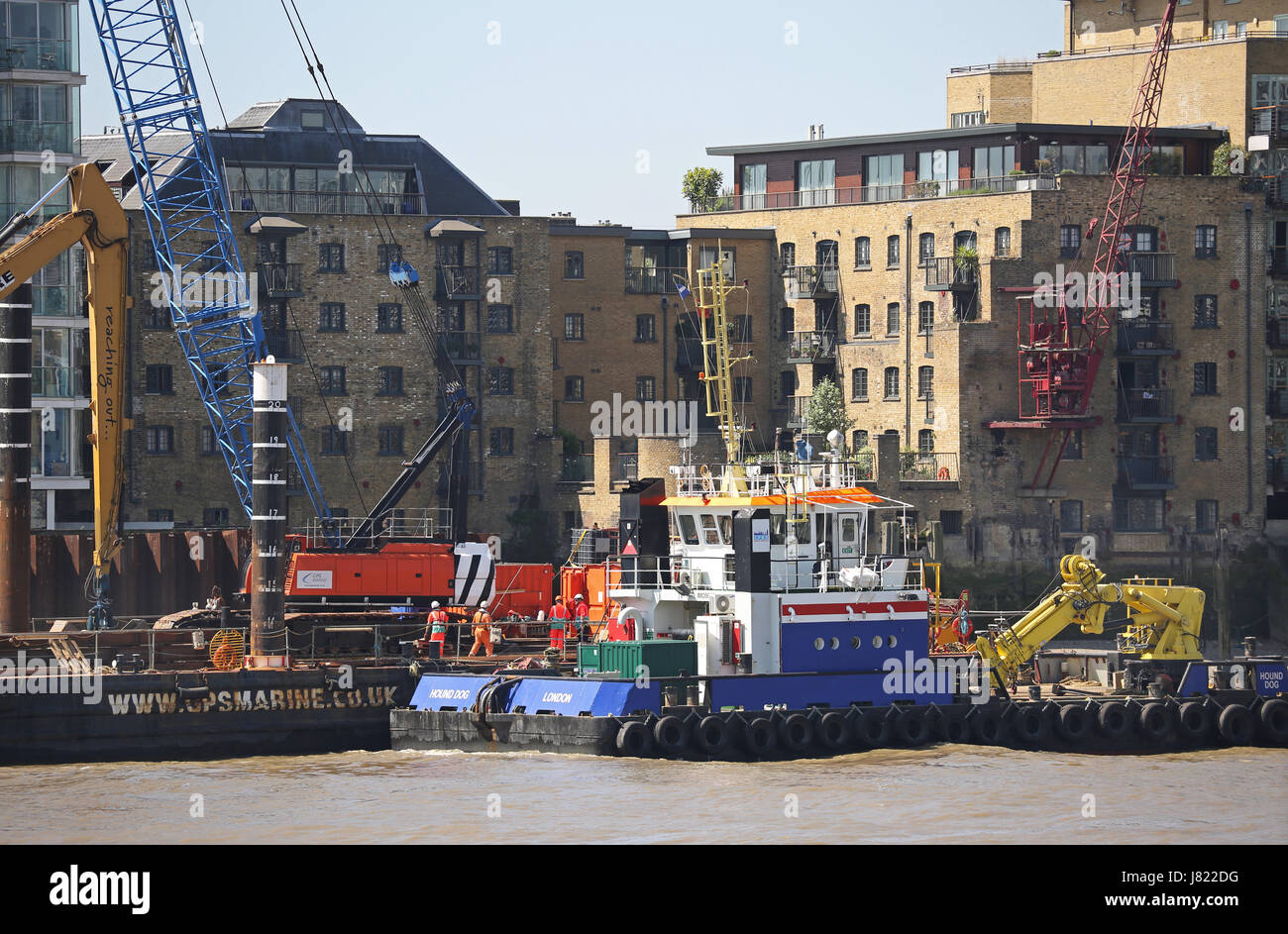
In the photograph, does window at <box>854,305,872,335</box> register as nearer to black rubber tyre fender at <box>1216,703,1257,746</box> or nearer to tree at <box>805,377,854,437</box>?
tree at <box>805,377,854,437</box>

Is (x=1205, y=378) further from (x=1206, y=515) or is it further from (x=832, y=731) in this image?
(x=832, y=731)

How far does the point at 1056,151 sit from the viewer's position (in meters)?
77.1

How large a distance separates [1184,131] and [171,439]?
3835cm

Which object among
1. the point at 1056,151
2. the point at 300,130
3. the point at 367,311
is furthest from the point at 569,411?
the point at 1056,151

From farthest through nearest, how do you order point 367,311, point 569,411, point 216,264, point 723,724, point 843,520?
point 569,411 → point 367,311 → point 216,264 → point 843,520 → point 723,724

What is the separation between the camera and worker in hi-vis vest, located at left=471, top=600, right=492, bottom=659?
159 feet

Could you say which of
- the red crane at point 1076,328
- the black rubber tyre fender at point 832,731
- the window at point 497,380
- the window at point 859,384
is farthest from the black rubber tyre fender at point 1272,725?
the window at point 497,380

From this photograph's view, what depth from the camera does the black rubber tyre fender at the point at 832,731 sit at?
42062 millimetres

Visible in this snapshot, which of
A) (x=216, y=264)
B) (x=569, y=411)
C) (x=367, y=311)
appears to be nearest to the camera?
(x=216, y=264)

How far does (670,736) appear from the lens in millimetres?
40688

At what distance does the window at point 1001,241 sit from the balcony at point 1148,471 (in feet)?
27.8

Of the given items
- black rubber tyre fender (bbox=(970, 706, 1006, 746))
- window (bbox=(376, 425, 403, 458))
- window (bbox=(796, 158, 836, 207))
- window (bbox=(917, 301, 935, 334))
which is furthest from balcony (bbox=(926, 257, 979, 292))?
black rubber tyre fender (bbox=(970, 706, 1006, 746))

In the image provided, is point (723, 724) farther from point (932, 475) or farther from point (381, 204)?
point (381, 204)

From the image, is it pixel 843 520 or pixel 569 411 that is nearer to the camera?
pixel 843 520
